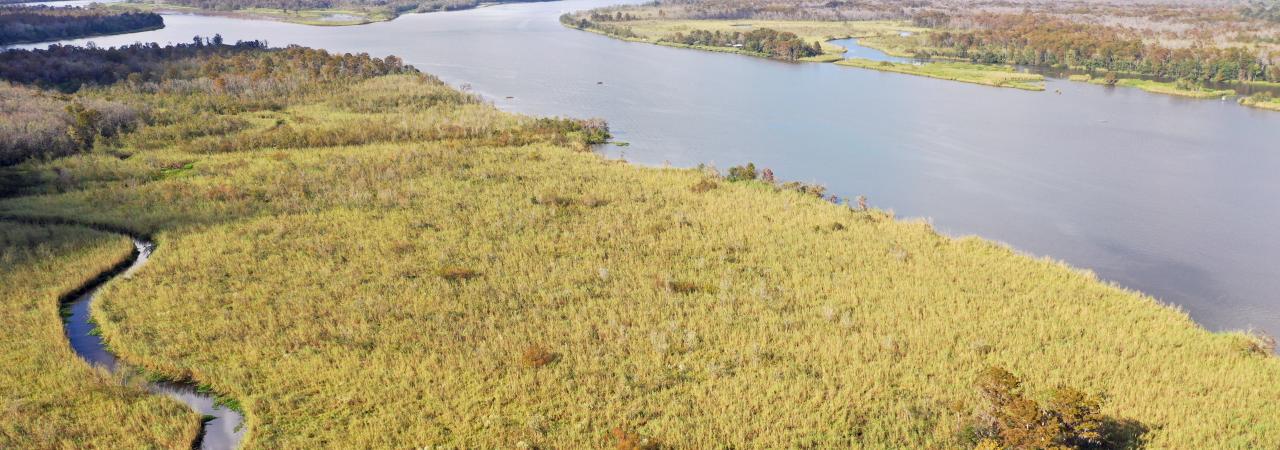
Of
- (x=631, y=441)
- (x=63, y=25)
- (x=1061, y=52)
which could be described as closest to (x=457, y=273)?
(x=631, y=441)

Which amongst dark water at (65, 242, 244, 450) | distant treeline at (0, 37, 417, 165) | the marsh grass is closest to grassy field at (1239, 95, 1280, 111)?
the marsh grass

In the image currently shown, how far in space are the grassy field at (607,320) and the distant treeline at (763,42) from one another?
95108 mm

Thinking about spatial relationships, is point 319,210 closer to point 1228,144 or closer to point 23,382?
point 23,382

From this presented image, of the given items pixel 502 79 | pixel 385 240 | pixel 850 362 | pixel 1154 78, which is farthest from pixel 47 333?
pixel 1154 78

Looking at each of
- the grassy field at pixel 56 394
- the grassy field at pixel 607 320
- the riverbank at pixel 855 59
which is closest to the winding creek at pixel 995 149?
the grassy field at pixel 56 394

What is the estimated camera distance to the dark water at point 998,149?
37.8 metres

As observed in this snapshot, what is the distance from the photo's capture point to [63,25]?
467ft

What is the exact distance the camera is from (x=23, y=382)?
66.8 feet

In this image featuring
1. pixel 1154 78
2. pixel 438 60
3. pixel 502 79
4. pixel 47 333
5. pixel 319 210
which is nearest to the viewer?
pixel 47 333

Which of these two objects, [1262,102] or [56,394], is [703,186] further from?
[1262,102]

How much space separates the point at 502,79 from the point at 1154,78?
300 feet

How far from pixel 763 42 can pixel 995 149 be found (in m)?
86.6

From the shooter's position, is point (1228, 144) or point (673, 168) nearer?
point (673, 168)

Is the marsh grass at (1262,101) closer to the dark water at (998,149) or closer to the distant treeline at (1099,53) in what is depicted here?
the dark water at (998,149)
